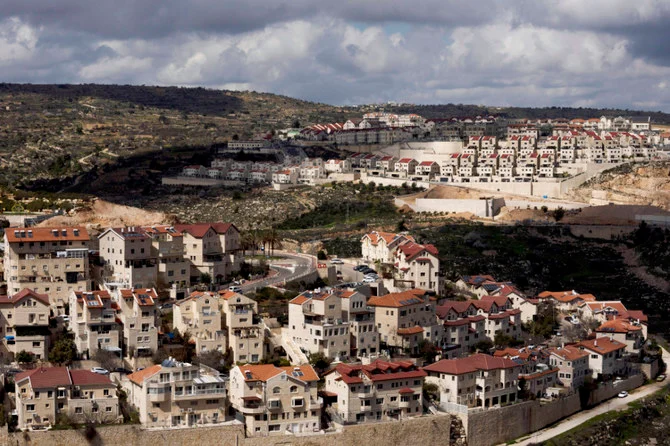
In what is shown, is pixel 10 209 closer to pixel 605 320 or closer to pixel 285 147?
pixel 605 320

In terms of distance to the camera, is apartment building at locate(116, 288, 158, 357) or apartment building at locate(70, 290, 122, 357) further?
apartment building at locate(116, 288, 158, 357)

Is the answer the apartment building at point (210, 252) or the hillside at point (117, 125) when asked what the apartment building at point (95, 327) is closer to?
the apartment building at point (210, 252)

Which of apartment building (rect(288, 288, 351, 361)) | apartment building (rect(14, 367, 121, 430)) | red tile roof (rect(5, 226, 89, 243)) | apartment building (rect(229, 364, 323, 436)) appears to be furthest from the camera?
red tile roof (rect(5, 226, 89, 243))

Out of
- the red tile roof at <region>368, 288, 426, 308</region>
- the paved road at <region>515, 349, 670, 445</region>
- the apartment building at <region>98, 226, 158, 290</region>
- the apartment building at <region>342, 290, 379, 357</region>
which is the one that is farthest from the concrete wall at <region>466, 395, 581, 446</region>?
the apartment building at <region>98, 226, 158, 290</region>

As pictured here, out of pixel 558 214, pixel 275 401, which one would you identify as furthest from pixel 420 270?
pixel 558 214

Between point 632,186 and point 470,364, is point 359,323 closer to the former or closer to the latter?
point 470,364

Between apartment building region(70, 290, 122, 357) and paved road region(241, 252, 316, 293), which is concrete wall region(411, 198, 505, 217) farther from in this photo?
apartment building region(70, 290, 122, 357)
